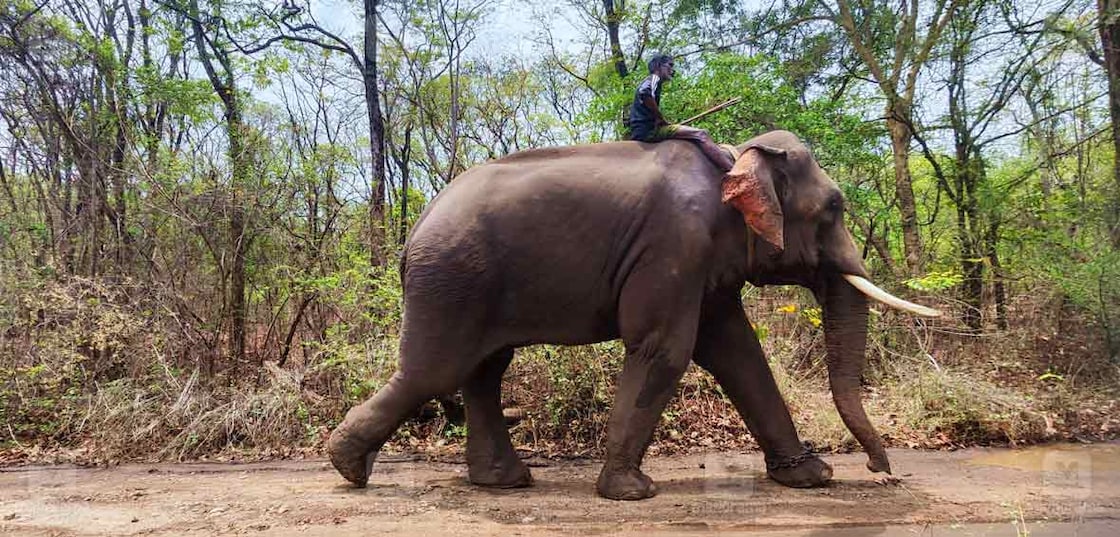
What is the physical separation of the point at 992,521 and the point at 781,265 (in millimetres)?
1814

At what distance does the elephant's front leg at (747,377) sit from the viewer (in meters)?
4.62

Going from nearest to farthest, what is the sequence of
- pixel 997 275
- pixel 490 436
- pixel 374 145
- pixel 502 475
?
1. pixel 502 475
2. pixel 490 436
3. pixel 997 275
4. pixel 374 145

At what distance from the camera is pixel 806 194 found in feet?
14.8

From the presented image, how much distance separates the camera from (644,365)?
4.17 metres

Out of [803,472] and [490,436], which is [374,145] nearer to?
[490,436]

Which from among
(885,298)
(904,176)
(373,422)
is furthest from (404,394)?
(904,176)

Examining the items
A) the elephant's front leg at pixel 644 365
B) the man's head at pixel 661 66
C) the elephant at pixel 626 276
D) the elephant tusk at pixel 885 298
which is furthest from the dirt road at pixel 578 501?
the man's head at pixel 661 66

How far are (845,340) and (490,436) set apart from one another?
2.49m

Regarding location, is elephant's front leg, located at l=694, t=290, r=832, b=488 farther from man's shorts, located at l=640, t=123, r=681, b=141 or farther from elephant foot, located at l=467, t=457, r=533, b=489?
elephant foot, located at l=467, t=457, r=533, b=489

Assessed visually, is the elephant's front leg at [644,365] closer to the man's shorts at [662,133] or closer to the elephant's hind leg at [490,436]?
the elephant's hind leg at [490,436]

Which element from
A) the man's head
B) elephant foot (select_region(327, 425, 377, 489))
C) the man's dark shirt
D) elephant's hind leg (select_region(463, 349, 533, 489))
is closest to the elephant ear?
the man's dark shirt

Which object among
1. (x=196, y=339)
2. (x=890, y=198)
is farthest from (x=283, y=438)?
(x=890, y=198)

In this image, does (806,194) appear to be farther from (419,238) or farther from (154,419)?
(154,419)

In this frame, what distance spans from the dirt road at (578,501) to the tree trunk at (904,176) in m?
4.29
